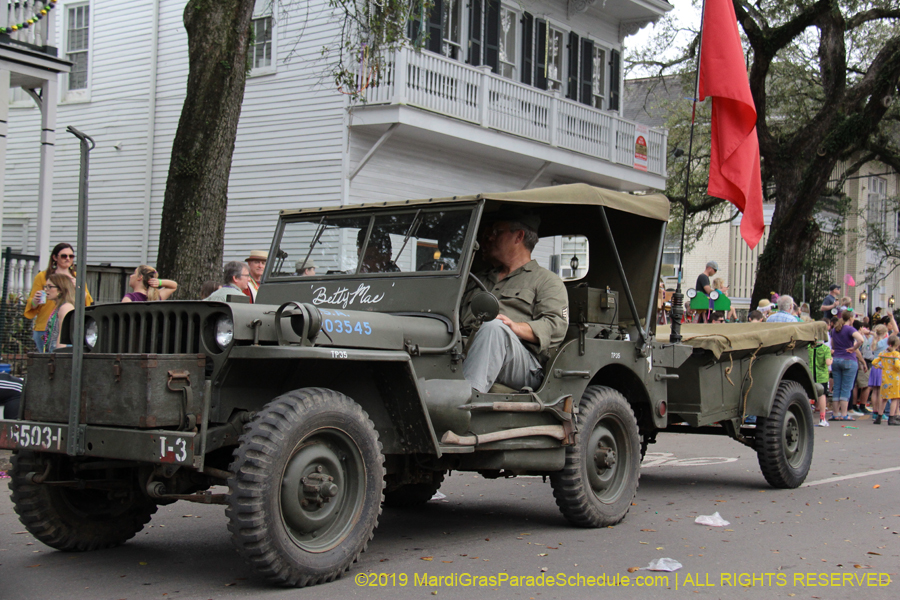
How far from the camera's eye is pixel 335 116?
55.2ft

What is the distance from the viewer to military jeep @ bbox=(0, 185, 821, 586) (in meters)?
4.54

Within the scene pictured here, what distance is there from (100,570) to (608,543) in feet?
10.1

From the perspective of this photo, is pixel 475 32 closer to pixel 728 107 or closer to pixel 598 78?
pixel 598 78

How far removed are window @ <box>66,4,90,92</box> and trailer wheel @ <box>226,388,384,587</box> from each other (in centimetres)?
1869

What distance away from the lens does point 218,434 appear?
15.1ft

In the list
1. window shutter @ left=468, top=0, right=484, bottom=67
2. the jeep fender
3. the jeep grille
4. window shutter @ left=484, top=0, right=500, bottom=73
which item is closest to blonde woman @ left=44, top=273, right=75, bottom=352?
the jeep grille

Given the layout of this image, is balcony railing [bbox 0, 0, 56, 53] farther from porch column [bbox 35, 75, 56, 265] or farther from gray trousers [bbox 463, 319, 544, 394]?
gray trousers [bbox 463, 319, 544, 394]

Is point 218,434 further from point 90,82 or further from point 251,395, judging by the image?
point 90,82

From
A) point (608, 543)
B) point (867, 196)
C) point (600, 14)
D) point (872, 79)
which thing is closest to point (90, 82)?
point (600, 14)

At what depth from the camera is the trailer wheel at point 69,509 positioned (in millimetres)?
5074

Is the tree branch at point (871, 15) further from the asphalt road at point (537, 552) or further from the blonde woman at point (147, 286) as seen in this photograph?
the blonde woman at point (147, 286)

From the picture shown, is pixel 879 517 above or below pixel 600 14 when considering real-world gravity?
below

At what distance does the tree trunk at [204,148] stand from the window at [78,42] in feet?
38.1

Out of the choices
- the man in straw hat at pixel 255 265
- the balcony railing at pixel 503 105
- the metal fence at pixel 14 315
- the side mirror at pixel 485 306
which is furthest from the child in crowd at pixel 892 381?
the metal fence at pixel 14 315
